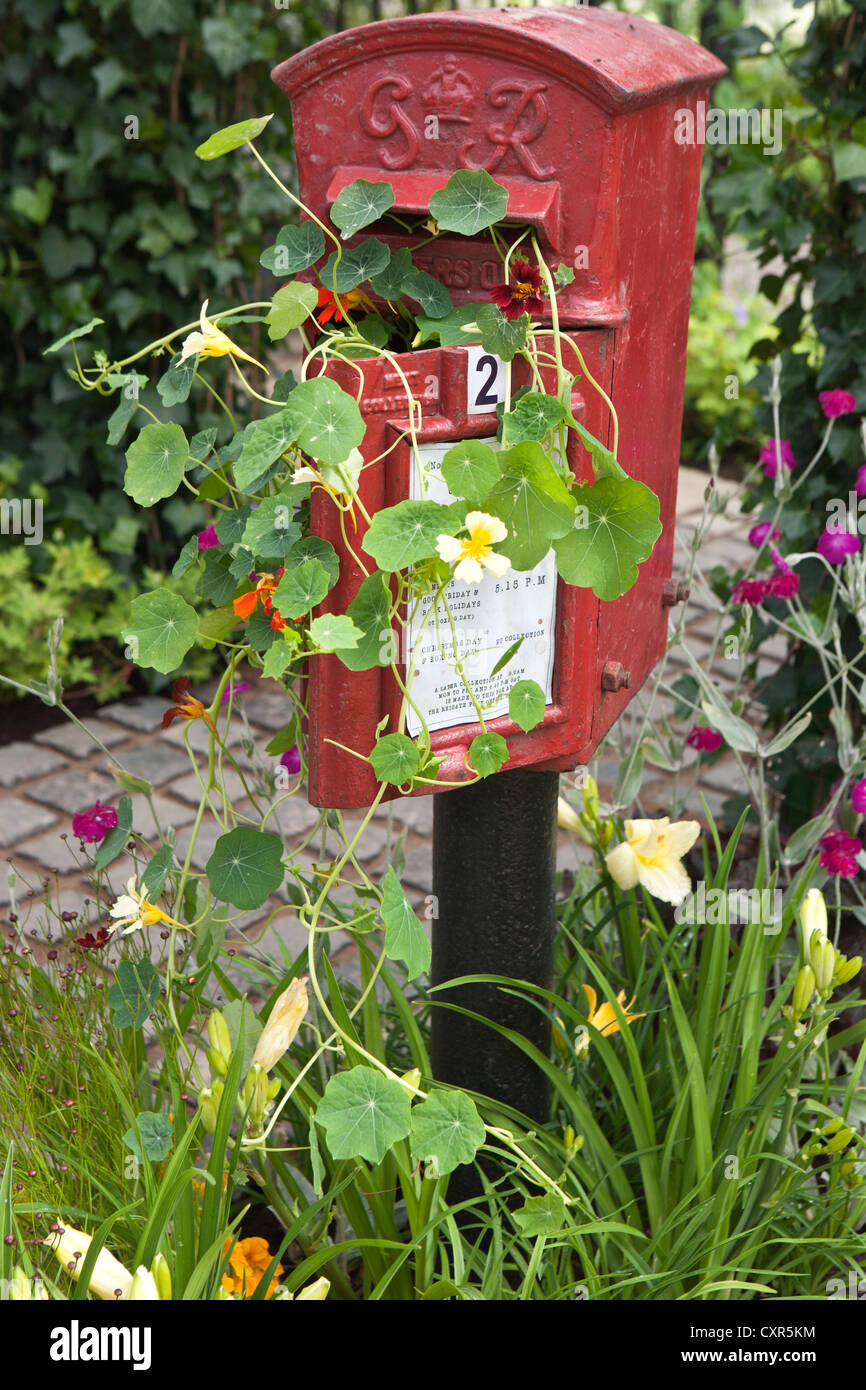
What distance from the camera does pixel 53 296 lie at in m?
3.67

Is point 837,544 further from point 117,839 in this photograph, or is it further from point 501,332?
point 117,839

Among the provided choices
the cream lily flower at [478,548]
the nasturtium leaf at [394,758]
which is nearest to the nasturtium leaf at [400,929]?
the nasturtium leaf at [394,758]

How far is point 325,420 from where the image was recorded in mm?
1307

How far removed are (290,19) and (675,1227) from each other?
3532 mm

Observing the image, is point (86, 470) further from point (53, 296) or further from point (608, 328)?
point (608, 328)

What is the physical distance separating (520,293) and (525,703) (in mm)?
428

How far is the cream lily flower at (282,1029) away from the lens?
151cm

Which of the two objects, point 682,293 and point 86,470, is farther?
point 86,470

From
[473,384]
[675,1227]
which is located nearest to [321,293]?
[473,384]

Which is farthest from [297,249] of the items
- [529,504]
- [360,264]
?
→ [529,504]

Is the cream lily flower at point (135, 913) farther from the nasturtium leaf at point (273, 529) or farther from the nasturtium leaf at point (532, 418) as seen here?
the nasturtium leaf at point (532, 418)
